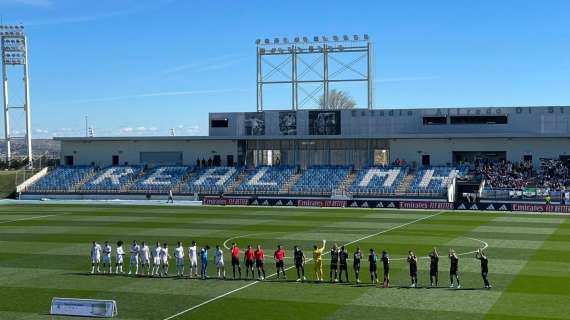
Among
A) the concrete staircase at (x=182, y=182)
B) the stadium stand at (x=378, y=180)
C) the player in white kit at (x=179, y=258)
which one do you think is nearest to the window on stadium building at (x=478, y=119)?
the stadium stand at (x=378, y=180)

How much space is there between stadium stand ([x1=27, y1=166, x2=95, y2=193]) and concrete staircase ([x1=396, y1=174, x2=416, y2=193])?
35.5m

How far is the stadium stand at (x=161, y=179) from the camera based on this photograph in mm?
76500

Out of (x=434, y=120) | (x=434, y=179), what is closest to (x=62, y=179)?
(x=434, y=179)

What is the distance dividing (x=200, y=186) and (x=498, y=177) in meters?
30.0

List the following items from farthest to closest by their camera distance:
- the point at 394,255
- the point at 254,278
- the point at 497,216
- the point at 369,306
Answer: the point at 497,216 → the point at 394,255 → the point at 254,278 → the point at 369,306

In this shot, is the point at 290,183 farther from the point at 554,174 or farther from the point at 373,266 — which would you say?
the point at 373,266

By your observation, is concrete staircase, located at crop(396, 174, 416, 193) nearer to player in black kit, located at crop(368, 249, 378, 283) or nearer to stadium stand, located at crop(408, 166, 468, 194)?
stadium stand, located at crop(408, 166, 468, 194)

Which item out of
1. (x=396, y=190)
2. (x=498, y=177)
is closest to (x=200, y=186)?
(x=396, y=190)

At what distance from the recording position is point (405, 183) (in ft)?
230

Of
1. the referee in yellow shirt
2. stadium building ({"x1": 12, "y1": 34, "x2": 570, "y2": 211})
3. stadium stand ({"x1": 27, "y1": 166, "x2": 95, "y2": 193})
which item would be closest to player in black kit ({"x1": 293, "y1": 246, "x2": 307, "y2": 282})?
the referee in yellow shirt

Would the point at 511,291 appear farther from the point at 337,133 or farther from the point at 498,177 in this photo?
the point at 337,133

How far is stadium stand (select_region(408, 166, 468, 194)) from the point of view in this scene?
67.4m

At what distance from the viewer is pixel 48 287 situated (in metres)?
27.4

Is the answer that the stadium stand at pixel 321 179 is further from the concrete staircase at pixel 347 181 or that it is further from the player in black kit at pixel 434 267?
the player in black kit at pixel 434 267
